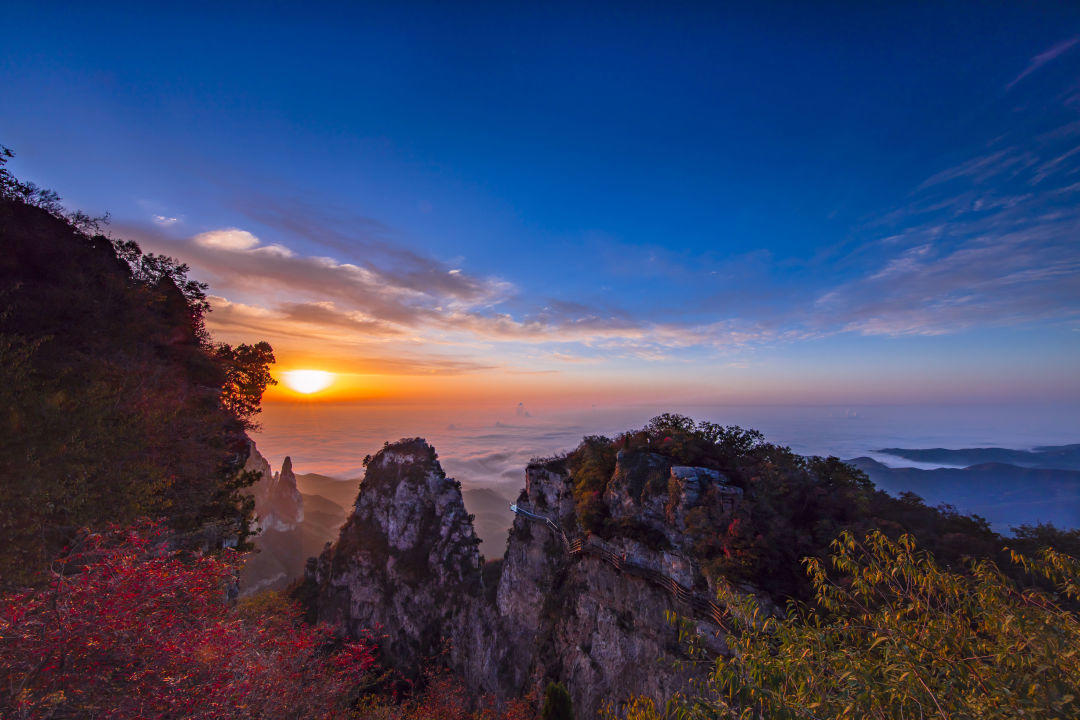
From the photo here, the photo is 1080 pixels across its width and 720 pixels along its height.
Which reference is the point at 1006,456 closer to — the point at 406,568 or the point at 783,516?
the point at 783,516

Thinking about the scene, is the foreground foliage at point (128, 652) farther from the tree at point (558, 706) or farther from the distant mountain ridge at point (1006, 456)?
the distant mountain ridge at point (1006, 456)

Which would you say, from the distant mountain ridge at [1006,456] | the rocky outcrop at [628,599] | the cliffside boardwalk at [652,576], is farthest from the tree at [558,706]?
the distant mountain ridge at [1006,456]

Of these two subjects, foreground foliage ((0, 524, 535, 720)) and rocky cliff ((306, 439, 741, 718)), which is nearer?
foreground foliage ((0, 524, 535, 720))

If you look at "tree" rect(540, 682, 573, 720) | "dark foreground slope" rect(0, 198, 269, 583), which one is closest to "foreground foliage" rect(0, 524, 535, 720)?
"dark foreground slope" rect(0, 198, 269, 583)

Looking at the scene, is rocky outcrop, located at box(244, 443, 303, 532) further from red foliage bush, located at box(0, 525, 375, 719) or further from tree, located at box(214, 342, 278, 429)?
red foliage bush, located at box(0, 525, 375, 719)

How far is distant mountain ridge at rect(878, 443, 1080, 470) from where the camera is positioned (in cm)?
5132

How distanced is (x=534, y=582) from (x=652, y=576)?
633 inches

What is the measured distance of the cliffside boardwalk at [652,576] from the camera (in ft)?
48.6

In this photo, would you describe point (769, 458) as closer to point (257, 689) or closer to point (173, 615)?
point (257, 689)

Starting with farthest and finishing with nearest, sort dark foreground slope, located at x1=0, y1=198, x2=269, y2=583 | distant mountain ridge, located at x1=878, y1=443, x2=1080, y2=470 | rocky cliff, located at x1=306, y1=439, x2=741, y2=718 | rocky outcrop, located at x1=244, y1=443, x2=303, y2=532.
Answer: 1. rocky outcrop, located at x1=244, y1=443, x2=303, y2=532
2. distant mountain ridge, located at x1=878, y1=443, x2=1080, y2=470
3. rocky cliff, located at x1=306, y1=439, x2=741, y2=718
4. dark foreground slope, located at x1=0, y1=198, x2=269, y2=583

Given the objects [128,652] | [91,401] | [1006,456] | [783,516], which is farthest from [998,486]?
[91,401]

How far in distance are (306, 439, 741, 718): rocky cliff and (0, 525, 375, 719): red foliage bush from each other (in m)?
12.7

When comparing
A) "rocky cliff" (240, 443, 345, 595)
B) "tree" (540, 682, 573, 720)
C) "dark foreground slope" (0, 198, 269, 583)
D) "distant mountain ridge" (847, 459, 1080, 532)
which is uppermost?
"dark foreground slope" (0, 198, 269, 583)

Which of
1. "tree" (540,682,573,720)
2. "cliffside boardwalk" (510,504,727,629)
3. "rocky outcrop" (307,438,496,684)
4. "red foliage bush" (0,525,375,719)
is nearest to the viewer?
"red foliage bush" (0,525,375,719)
